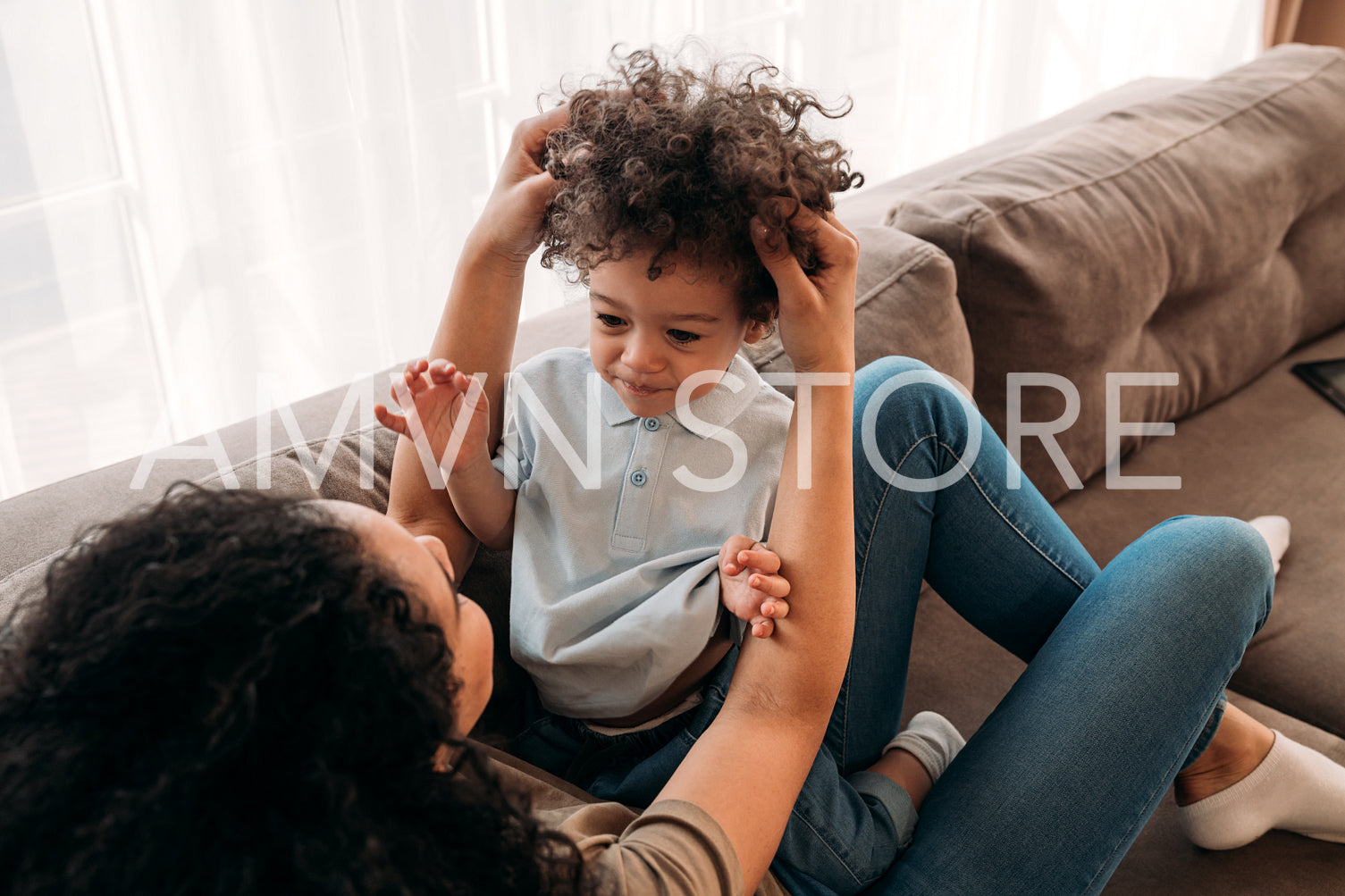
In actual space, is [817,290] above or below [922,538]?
above

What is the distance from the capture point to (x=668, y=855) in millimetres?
734

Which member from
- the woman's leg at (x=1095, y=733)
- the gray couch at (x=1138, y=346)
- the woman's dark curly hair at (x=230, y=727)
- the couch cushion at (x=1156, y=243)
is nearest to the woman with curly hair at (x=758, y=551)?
the woman's leg at (x=1095, y=733)

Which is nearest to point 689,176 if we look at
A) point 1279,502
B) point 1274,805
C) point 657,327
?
point 657,327

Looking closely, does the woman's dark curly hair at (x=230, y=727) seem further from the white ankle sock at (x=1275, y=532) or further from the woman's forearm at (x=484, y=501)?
the white ankle sock at (x=1275, y=532)

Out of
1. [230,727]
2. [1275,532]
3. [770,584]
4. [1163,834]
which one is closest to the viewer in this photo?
[230,727]

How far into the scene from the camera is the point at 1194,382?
1.91m

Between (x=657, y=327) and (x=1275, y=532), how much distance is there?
3.92ft

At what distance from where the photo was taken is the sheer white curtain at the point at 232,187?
52.2 inches

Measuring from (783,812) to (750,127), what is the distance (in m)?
0.61

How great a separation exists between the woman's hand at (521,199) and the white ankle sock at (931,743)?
676 millimetres

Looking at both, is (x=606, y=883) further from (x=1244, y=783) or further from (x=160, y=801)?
(x=1244, y=783)

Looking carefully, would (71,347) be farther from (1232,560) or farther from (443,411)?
(1232,560)

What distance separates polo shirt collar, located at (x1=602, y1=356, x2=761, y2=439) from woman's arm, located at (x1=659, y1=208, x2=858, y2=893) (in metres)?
0.12

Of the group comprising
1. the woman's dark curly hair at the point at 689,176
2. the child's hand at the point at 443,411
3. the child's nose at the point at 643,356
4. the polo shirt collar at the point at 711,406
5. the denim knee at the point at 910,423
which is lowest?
the denim knee at the point at 910,423
